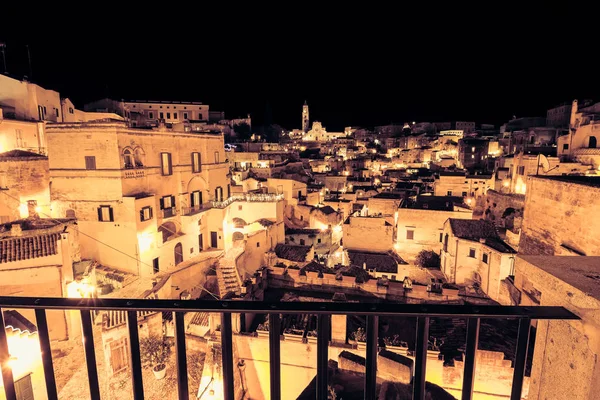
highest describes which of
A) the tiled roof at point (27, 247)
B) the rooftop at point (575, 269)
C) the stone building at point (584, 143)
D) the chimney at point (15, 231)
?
the stone building at point (584, 143)

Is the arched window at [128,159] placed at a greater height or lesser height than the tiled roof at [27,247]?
greater

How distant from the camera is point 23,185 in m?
17.9

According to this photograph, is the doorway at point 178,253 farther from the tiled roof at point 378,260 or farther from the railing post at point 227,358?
the railing post at point 227,358

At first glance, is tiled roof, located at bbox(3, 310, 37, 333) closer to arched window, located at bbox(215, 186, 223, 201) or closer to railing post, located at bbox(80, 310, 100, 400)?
railing post, located at bbox(80, 310, 100, 400)

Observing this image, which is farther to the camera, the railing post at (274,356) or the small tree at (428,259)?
the small tree at (428,259)

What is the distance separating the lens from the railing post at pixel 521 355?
77.0 inches

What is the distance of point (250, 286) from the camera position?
1517 centimetres

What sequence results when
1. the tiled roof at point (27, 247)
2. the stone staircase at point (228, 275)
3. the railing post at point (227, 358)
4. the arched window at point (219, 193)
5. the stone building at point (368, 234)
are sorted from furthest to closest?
1. the arched window at point (219, 193)
2. the stone building at point (368, 234)
3. the stone staircase at point (228, 275)
4. the tiled roof at point (27, 247)
5. the railing post at point (227, 358)

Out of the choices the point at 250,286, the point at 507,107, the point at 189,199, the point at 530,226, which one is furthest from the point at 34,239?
the point at 507,107

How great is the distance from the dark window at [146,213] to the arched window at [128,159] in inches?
96.8

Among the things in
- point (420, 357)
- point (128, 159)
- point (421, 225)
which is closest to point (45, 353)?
point (420, 357)

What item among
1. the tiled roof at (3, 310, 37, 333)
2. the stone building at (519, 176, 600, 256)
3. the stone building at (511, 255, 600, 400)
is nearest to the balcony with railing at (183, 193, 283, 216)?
the tiled roof at (3, 310, 37, 333)

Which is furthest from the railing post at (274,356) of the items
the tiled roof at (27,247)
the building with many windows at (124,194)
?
the building with many windows at (124,194)

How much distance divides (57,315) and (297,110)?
379ft
